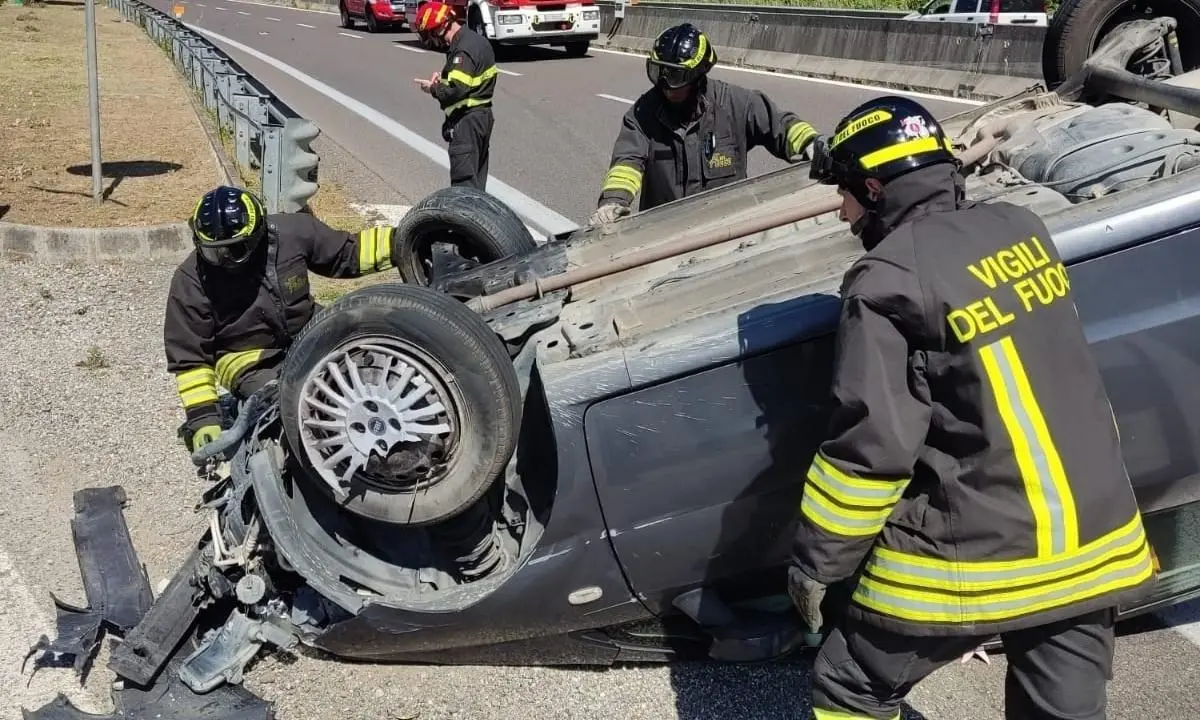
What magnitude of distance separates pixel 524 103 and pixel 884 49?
463 cm

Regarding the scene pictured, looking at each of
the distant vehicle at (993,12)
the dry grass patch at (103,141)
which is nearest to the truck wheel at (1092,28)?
the dry grass patch at (103,141)

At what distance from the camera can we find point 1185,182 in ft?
8.16

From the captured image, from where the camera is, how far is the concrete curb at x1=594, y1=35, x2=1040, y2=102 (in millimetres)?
11984

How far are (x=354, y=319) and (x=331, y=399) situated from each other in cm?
21

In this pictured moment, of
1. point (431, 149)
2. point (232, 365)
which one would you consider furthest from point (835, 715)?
point (431, 149)

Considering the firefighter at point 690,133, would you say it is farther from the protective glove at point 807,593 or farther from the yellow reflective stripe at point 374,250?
the protective glove at point 807,593

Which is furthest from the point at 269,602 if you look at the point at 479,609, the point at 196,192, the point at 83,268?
the point at 196,192

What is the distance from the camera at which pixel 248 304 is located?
404 centimetres

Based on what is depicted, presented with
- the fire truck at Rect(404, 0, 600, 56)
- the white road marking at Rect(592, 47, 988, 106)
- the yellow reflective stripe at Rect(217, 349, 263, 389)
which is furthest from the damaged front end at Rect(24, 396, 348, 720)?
the fire truck at Rect(404, 0, 600, 56)

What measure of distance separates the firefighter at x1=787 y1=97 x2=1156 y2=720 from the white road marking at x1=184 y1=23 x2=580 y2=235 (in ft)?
8.54

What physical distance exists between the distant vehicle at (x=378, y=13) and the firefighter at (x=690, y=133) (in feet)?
72.8

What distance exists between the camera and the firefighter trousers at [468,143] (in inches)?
283

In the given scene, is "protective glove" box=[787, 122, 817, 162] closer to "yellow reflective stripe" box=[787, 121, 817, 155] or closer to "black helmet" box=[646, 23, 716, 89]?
"yellow reflective stripe" box=[787, 121, 817, 155]

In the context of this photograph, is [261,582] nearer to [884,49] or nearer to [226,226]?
[226,226]
